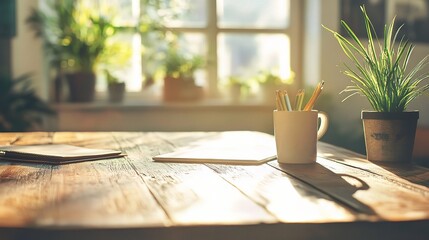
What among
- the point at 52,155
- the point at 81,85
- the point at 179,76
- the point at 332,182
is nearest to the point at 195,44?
the point at 179,76

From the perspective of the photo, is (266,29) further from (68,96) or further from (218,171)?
(218,171)

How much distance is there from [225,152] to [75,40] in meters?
2.32

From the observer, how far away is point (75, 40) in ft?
11.3

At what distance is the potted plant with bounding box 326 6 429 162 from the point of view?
118 cm

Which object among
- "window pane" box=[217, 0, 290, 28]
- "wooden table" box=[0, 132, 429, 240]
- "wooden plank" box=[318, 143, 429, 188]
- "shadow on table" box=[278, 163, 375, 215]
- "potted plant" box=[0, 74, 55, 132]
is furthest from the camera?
"window pane" box=[217, 0, 290, 28]

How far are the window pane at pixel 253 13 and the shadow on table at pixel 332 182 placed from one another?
113 inches

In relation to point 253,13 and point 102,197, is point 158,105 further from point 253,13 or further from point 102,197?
point 102,197

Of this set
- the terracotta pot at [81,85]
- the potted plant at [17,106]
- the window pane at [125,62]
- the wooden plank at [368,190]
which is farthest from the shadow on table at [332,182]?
the window pane at [125,62]

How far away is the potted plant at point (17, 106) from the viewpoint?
3.08 metres

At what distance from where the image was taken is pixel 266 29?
392cm

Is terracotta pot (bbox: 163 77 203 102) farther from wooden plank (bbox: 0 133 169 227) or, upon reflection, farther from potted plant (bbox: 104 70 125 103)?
wooden plank (bbox: 0 133 169 227)

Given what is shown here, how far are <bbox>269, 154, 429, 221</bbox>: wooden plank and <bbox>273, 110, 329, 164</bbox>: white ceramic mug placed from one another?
31 mm

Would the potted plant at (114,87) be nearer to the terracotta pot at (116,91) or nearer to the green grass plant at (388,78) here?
the terracotta pot at (116,91)

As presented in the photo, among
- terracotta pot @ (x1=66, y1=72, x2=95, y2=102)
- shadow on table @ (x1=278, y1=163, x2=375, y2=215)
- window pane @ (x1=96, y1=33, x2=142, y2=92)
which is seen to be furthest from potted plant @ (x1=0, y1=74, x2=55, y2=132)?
shadow on table @ (x1=278, y1=163, x2=375, y2=215)
